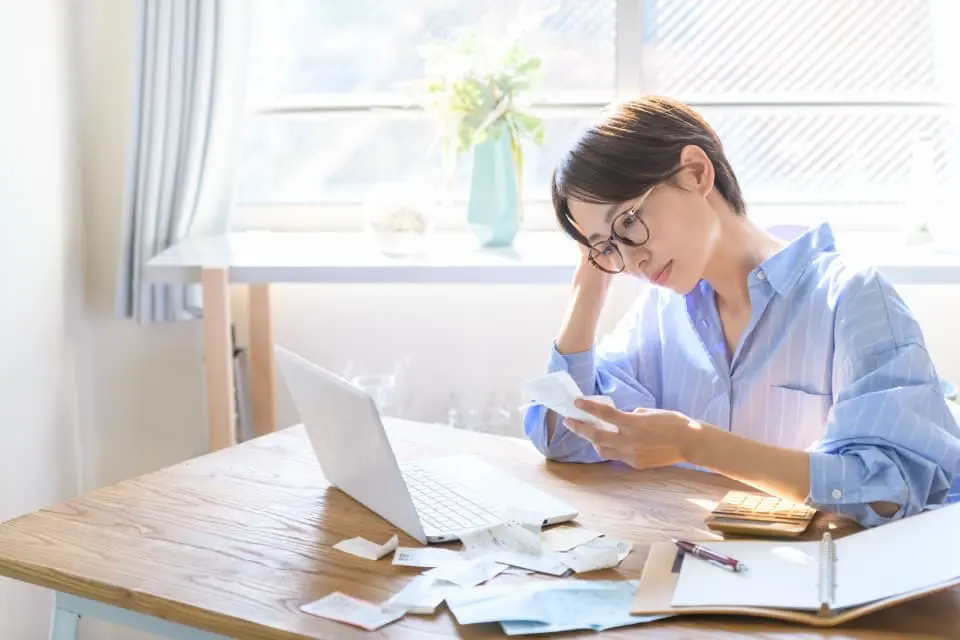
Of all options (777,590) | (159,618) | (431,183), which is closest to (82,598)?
(159,618)

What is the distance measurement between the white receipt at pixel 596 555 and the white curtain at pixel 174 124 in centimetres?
168

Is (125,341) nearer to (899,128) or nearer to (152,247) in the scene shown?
(152,247)

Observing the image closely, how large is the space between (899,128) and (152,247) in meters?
1.78

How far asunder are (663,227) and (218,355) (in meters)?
1.13

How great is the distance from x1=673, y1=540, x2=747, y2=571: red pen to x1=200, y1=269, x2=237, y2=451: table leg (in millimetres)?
1288

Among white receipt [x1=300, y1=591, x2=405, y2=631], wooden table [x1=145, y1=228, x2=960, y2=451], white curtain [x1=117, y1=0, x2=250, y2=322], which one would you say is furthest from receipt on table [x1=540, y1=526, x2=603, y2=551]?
white curtain [x1=117, y1=0, x2=250, y2=322]

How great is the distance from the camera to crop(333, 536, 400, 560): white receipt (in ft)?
4.00

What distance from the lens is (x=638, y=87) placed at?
2748mm

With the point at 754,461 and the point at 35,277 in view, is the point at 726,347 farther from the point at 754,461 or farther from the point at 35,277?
the point at 35,277

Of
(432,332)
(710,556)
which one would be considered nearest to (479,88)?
(432,332)

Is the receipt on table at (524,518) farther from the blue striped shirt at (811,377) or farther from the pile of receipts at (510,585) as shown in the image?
the blue striped shirt at (811,377)

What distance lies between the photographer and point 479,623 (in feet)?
3.39

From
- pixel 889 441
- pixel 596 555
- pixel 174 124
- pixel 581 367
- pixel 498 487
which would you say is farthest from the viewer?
pixel 174 124

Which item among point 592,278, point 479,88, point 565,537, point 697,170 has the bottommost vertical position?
point 565,537
